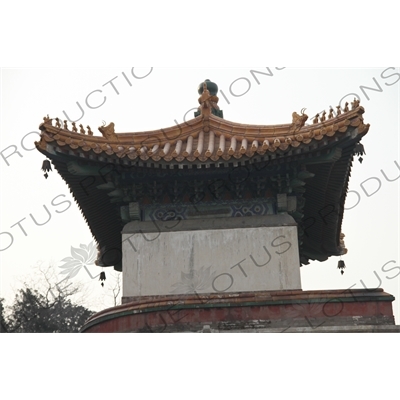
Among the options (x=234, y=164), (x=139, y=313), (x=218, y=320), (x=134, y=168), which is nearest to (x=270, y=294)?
(x=218, y=320)

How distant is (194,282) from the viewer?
1314cm

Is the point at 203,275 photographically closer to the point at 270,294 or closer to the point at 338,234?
the point at 270,294

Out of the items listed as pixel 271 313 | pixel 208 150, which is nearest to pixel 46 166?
pixel 208 150

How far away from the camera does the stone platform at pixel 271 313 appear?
1059 centimetres

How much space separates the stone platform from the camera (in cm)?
1059

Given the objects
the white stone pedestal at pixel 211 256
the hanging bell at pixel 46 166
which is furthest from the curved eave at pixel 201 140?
the white stone pedestal at pixel 211 256

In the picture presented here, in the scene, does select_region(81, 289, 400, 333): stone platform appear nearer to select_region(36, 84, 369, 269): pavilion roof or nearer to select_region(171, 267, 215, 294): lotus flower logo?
select_region(171, 267, 215, 294): lotus flower logo

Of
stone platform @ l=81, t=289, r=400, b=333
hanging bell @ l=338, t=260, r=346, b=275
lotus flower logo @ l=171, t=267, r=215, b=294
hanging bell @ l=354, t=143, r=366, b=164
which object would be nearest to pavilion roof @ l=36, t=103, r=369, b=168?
hanging bell @ l=354, t=143, r=366, b=164

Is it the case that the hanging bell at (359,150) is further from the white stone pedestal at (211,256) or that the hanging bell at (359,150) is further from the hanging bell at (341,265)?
the hanging bell at (341,265)

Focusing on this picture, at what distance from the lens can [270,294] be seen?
10906 millimetres

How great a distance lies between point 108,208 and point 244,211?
10.3 feet

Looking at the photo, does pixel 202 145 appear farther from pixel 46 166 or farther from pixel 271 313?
pixel 271 313

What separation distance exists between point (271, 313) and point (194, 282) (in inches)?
103

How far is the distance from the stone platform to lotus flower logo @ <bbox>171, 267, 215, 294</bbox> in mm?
2017
